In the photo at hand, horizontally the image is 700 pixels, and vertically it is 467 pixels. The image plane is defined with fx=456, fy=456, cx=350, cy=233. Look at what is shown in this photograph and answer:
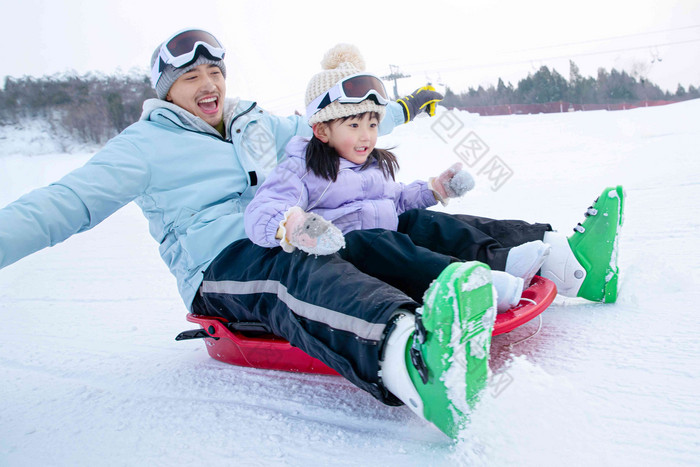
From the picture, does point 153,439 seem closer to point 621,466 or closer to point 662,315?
point 621,466

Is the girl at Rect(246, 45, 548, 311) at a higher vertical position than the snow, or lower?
higher

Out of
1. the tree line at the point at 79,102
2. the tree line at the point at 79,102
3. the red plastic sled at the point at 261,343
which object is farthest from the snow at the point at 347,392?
the tree line at the point at 79,102

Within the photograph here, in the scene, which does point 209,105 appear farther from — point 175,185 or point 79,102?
point 79,102

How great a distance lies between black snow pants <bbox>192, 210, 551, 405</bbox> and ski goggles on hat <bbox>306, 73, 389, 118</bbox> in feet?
1.60

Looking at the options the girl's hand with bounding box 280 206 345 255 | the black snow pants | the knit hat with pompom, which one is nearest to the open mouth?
the knit hat with pompom

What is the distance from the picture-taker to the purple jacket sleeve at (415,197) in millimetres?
2062

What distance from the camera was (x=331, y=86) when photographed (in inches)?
71.1

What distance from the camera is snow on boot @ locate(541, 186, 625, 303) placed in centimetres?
155

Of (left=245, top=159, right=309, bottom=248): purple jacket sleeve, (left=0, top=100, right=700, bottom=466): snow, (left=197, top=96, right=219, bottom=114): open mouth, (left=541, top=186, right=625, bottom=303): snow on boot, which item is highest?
(left=197, top=96, right=219, bottom=114): open mouth

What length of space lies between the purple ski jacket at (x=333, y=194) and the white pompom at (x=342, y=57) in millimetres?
407

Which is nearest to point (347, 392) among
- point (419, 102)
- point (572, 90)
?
point (419, 102)

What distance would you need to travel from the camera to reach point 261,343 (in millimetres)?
1548

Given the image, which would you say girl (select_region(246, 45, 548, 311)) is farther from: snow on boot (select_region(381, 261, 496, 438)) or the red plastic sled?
snow on boot (select_region(381, 261, 496, 438))

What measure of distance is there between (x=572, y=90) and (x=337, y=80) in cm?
4662
